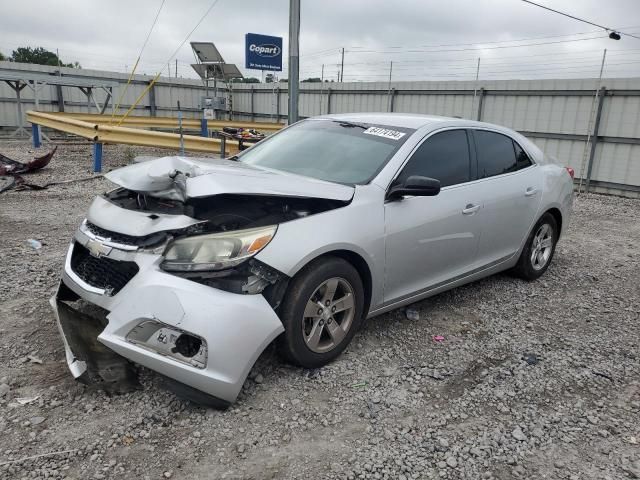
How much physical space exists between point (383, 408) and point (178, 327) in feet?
4.19

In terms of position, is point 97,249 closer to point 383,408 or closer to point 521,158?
point 383,408

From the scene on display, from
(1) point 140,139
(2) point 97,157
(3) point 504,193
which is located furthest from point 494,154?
(2) point 97,157

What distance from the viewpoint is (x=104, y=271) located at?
9.81ft

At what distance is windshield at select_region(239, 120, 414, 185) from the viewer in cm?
372

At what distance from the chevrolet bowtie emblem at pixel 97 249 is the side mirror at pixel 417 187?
183 cm

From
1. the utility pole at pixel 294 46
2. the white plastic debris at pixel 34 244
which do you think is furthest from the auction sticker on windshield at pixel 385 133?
the white plastic debris at pixel 34 244

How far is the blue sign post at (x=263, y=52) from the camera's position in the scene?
13519mm

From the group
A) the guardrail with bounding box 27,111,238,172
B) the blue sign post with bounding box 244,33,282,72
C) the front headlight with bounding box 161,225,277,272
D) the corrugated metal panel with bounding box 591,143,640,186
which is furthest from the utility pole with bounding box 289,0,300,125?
the corrugated metal panel with bounding box 591,143,640,186

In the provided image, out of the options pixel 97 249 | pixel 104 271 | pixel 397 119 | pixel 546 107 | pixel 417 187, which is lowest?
pixel 104 271

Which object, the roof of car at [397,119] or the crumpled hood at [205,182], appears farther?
the roof of car at [397,119]

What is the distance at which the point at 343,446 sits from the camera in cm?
266

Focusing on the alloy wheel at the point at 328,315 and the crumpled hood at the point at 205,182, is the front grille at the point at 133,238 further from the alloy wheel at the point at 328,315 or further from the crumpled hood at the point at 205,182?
the alloy wheel at the point at 328,315

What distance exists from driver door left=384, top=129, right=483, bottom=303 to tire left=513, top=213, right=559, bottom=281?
1067 mm

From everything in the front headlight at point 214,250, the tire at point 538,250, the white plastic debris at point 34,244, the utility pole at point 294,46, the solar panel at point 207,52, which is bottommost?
the white plastic debris at point 34,244
